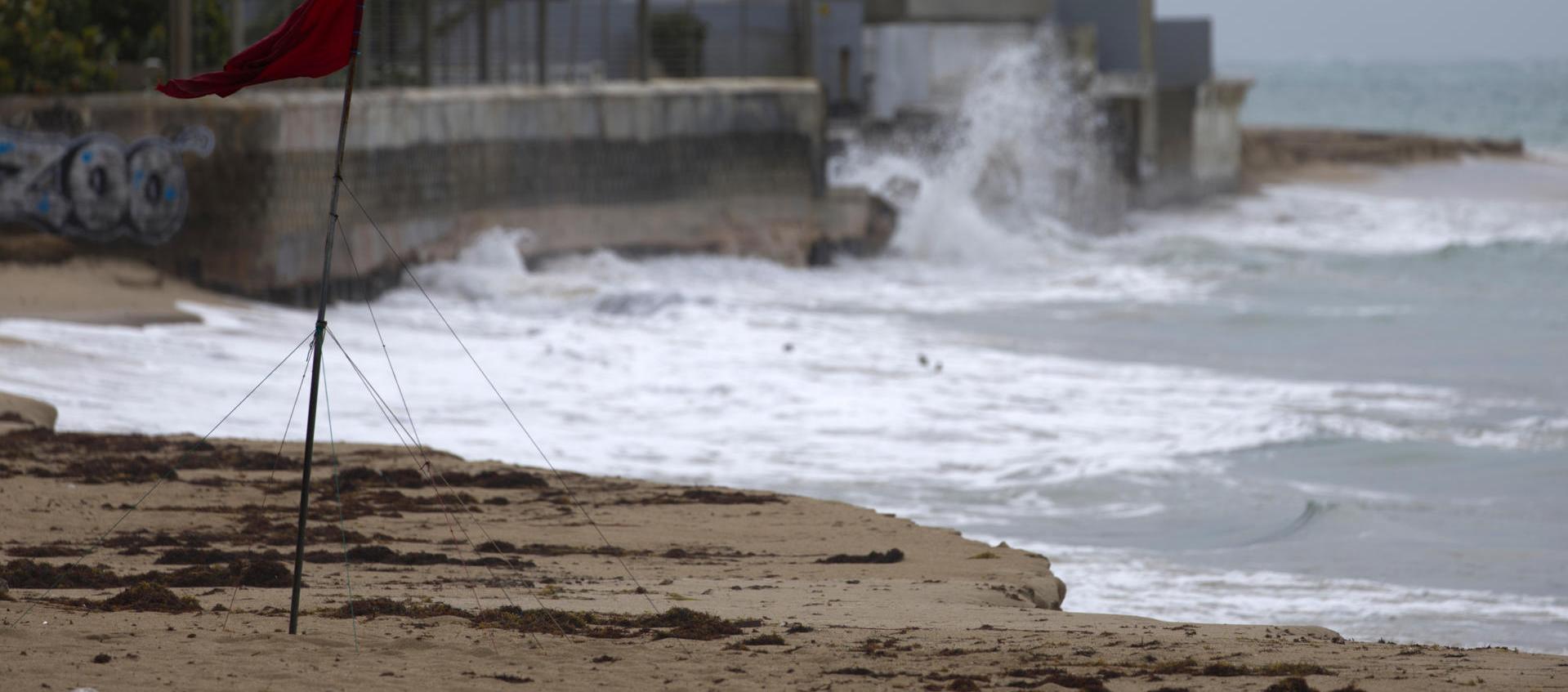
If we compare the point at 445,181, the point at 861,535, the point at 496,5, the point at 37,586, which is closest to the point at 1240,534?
the point at 861,535

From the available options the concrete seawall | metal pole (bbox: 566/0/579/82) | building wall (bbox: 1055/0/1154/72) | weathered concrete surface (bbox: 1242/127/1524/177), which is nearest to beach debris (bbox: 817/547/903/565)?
the concrete seawall

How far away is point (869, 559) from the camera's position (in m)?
9.02

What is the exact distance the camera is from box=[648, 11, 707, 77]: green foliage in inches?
1142

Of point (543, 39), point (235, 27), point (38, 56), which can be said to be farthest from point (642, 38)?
point (38, 56)

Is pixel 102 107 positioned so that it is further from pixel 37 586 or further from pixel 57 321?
pixel 37 586

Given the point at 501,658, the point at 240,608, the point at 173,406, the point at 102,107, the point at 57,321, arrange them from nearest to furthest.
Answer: the point at 501,658
the point at 240,608
the point at 173,406
the point at 57,321
the point at 102,107

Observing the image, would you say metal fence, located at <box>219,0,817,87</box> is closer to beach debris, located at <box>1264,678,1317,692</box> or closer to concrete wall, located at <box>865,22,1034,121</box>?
concrete wall, located at <box>865,22,1034,121</box>

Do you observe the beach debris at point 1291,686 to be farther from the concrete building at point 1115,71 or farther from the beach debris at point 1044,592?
the concrete building at point 1115,71

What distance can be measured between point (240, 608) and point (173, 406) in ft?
24.7

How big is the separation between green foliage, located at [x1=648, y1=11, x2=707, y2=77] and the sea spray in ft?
15.7

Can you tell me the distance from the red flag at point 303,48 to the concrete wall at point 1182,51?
3629cm

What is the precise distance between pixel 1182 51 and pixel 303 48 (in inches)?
1455

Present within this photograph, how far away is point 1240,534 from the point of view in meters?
11.6

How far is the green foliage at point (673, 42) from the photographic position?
95.2 ft
